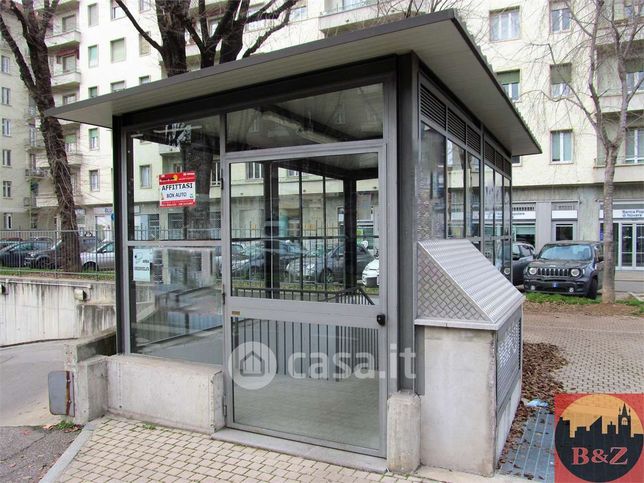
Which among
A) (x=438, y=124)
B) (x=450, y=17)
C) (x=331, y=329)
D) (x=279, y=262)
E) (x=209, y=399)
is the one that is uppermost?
(x=450, y=17)

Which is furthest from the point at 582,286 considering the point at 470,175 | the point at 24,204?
the point at 24,204

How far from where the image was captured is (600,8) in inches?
453

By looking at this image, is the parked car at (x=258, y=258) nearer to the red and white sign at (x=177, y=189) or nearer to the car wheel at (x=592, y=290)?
the red and white sign at (x=177, y=189)

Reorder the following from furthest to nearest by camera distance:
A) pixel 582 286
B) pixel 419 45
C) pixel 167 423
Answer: pixel 582 286 → pixel 167 423 → pixel 419 45

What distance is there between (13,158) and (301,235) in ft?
153

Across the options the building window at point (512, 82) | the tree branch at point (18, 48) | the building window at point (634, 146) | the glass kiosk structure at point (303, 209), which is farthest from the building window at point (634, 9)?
the tree branch at point (18, 48)

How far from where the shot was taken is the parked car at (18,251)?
13.7 meters

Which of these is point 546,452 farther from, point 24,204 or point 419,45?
point 24,204

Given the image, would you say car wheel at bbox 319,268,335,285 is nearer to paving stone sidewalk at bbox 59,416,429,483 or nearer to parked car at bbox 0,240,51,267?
paving stone sidewalk at bbox 59,416,429,483

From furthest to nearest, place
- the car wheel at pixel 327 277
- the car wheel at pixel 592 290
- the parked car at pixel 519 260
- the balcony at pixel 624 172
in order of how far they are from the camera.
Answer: the balcony at pixel 624 172 < the parked car at pixel 519 260 < the car wheel at pixel 592 290 < the car wheel at pixel 327 277

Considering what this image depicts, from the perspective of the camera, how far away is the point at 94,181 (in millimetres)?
38156

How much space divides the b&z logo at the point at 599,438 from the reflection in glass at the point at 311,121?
2.91 m

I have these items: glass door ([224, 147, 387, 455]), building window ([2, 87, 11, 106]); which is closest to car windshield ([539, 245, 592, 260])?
glass door ([224, 147, 387, 455])

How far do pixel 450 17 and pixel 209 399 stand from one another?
3.54m
